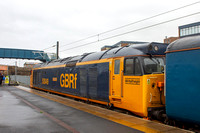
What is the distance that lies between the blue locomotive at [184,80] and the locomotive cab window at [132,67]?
5.41 feet

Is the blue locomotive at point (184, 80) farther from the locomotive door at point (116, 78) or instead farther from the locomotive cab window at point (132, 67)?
the locomotive door at point (116, 78)

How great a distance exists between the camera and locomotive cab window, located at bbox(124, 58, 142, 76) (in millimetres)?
8328

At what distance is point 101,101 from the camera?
10.6 meters

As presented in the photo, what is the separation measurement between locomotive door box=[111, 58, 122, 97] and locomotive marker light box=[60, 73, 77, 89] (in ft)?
15.1

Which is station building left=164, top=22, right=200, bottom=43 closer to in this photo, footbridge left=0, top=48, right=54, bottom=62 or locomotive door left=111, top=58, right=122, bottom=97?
footbridge left=0, top=48, right=54, bottom=62

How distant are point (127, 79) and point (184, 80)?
2.94 meters

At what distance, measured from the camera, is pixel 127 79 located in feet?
28.6

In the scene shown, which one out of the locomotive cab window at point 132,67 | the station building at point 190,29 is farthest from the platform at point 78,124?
the station building at point 190,29

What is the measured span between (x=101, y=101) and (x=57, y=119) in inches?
127

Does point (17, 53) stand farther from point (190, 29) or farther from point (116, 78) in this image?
point (190, 29)

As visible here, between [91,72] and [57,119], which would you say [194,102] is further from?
[91,72]

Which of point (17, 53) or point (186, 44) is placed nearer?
point (186, 44)

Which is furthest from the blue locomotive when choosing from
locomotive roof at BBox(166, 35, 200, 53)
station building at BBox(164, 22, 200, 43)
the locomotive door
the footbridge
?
station building at BBox(164, 22, 200, 43)

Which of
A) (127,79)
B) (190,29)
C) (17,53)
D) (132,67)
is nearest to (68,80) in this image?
(127,79)
